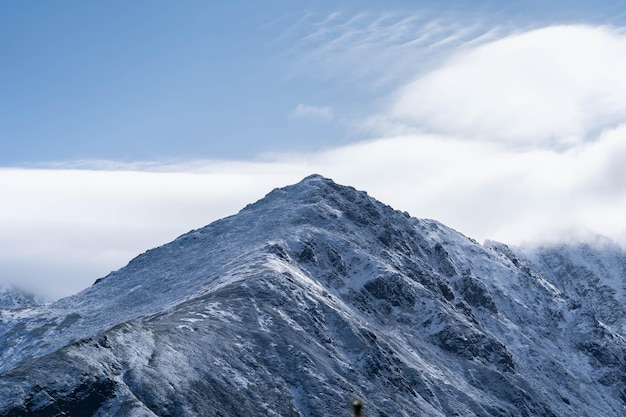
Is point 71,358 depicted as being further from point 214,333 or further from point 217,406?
point 214,333

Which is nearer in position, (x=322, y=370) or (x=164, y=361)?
(x=164, y=361)

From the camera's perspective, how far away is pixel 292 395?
164625mm

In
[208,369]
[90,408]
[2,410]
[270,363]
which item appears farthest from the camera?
[270,363]

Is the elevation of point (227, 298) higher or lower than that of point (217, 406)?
higher

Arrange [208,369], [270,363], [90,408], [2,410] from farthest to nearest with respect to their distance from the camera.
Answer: [270,363], [208,369], [90,408], [2,410]

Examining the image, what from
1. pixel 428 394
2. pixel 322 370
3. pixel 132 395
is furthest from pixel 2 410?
pixel 428 394

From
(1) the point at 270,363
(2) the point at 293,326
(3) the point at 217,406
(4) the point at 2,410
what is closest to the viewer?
(4) the point at 2,410

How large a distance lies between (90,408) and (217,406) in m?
26.3

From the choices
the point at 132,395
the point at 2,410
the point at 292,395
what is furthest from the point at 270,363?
the point at 2,410

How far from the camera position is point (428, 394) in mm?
198250

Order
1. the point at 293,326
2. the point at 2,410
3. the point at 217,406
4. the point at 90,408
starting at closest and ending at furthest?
the point at 2,410
the point at 90,408
the point at 217,406
the point at 293,326

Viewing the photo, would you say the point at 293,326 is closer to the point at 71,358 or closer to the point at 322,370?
the point at 322,370

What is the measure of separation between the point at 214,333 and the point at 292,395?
21639mm

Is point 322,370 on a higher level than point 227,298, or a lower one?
lower
